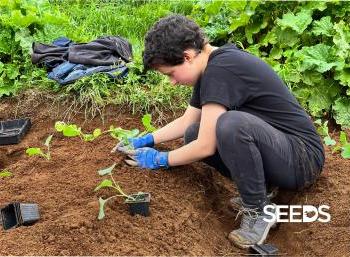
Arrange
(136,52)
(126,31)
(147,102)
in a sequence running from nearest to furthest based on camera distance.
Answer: (147,102)
(136,52)
(126,31)

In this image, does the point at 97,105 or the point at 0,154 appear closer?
the point at 0,154

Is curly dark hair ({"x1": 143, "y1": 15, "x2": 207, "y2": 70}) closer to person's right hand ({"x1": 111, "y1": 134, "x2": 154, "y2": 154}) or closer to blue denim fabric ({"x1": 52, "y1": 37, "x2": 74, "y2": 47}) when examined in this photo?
person's right hand ({"x1": 111, "y1": 134, "x2": 154, "y2": 154})

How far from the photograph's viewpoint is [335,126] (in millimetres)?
4090

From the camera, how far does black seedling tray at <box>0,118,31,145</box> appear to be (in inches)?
151

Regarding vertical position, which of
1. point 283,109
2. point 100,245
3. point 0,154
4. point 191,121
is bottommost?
point 0,154

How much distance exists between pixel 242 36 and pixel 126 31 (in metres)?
1.11

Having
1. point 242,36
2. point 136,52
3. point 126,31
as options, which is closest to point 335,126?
point 242,36

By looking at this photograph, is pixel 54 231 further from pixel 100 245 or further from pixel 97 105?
pixel 97 105

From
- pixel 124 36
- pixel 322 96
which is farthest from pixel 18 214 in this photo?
pixel 124 36

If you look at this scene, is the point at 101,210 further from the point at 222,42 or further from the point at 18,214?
the point at 222,42

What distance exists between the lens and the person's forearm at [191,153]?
2.72 meters

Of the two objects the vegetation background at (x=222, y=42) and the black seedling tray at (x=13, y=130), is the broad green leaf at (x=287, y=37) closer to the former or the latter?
the vegetation background at (x=222, y=42)

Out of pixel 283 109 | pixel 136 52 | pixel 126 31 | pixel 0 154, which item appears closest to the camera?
pixel 283 109

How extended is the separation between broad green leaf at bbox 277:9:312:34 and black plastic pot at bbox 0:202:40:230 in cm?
255
